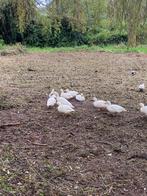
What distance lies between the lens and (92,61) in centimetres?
1114

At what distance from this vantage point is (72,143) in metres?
4.68

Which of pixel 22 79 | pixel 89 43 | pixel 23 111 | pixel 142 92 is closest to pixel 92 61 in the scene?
pixel 22 79

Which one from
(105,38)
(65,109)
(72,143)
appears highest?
(65,109)

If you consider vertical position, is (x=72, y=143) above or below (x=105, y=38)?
above

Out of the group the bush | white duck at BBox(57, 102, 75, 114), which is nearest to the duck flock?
white duck at BBox(57, 102, 75, 114)

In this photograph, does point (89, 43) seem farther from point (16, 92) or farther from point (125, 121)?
point (125, 121)

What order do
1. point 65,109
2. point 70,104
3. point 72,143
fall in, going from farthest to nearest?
1. point 70,104
2. point 65,109
3. point 72,143

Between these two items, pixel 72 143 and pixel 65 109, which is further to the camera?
pixel 65 109

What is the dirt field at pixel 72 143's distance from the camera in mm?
3854

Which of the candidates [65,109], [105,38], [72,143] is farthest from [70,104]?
[105,38]

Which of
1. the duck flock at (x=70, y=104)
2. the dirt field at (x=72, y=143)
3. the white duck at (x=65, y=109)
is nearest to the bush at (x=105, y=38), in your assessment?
the dirt field at (x=72, y=143)

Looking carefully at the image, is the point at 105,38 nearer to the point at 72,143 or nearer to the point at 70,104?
the point at 70,104

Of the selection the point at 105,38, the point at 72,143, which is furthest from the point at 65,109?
the point at 105,38

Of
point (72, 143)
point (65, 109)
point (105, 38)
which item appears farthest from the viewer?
point (105, 38)
